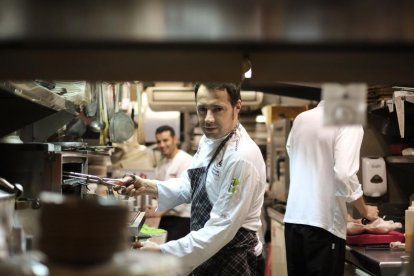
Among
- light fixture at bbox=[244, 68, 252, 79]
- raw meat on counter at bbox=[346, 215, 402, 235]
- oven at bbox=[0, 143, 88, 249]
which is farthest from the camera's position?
raw meat on counter at bbox=[346, 215, 402, 235]

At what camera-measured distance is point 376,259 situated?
8.17 ft

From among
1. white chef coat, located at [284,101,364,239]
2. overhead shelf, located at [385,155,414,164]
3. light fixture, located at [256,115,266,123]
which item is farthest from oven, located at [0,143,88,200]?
light fixture, located at [256,115,266,123]

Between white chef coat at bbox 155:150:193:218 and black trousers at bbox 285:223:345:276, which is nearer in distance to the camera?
black trousers at bbox 285:223:345:276

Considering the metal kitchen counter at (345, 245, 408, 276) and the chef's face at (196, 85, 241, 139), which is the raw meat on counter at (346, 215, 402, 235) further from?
the chef's face at (196, 85, 241, 139)

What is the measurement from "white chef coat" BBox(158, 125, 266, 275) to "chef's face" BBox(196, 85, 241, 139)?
0.05 meters

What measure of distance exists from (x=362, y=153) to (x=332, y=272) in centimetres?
119

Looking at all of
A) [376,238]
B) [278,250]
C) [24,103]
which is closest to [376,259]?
[376,238]

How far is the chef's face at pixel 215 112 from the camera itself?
233 centimetres

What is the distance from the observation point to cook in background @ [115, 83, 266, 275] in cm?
211

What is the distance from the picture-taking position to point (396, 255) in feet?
8.58

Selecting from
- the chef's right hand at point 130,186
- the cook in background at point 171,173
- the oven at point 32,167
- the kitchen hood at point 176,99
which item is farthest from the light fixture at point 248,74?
the kitchen hood at point 176,99

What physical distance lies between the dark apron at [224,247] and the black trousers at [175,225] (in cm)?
271

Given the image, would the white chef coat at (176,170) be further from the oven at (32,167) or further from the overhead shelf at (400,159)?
the oven at (32,167)

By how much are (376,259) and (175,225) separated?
290 cm
